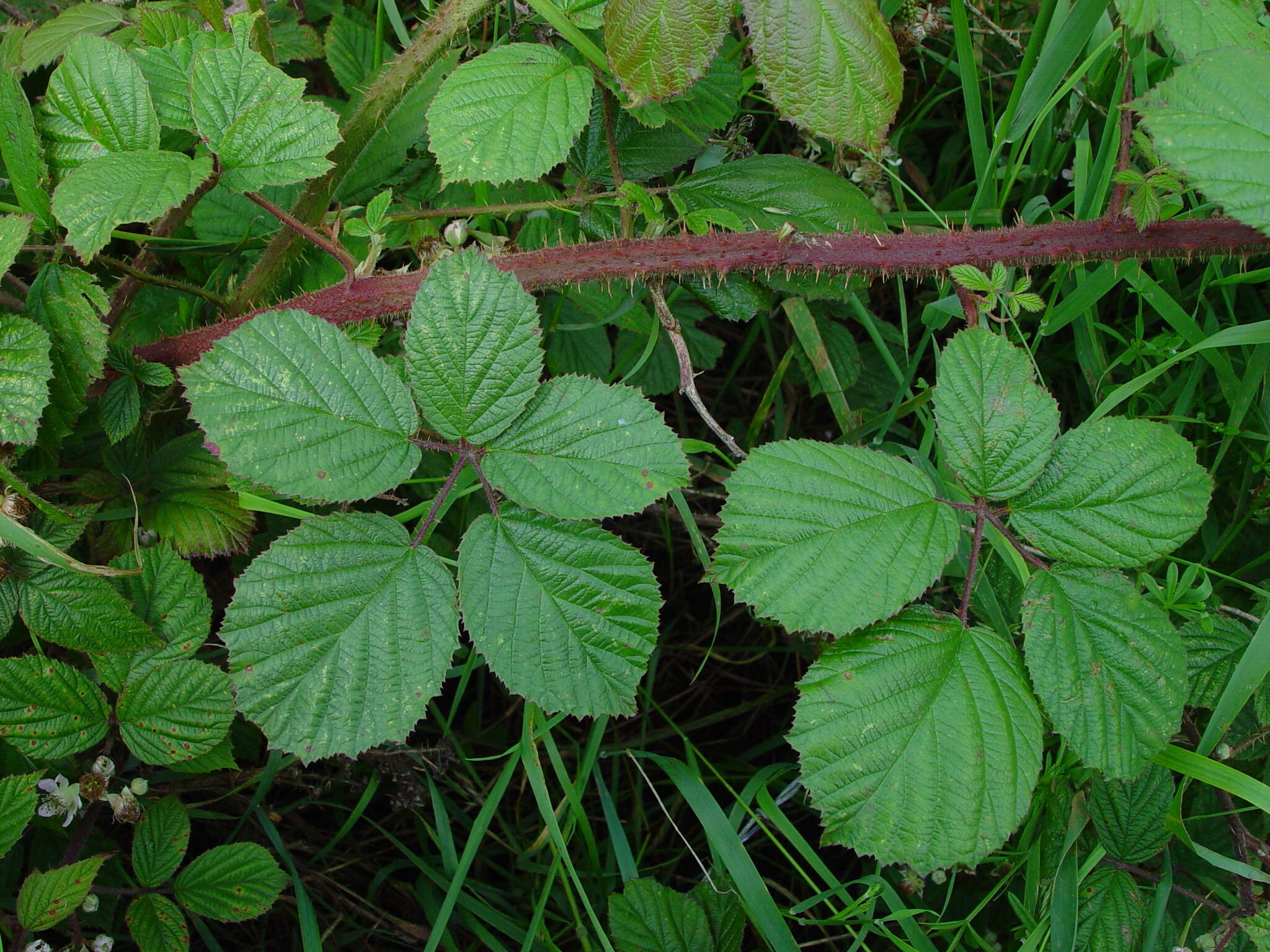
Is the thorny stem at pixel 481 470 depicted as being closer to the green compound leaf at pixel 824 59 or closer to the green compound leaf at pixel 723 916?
the green compound leaf at pixel 824 59

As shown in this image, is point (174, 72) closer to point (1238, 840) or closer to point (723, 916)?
point (723, 916)

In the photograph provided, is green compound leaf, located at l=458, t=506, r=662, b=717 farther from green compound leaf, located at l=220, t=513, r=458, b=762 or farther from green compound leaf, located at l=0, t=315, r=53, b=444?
green compound leaf, located at l=0, t=315, r=53, b=444

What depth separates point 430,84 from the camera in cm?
191

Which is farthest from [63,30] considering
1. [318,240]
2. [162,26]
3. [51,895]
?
[51,895]

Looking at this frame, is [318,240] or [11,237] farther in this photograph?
[318,240]

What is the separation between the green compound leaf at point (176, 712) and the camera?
5.37ft

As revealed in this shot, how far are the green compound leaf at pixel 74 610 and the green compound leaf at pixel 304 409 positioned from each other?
0.51 m

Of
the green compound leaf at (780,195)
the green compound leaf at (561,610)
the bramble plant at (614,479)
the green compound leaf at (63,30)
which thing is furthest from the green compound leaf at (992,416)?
the green compound leaf at (63,30)

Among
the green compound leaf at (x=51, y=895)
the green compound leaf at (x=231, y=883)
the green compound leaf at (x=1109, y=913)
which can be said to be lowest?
the green compound leaf at (x=231, y=883)

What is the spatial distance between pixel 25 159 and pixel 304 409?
699 millimetres

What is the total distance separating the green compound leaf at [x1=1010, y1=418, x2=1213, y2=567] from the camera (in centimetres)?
138

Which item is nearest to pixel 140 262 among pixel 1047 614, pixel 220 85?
pixel 220 85

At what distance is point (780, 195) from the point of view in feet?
5.82

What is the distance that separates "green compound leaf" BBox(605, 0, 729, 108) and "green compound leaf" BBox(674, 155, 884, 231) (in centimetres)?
40
